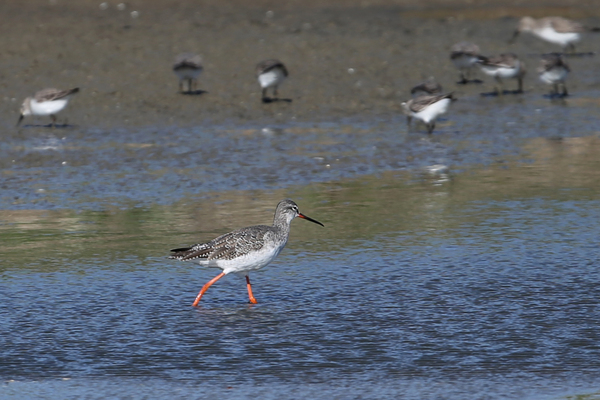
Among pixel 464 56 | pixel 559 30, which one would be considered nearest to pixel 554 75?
pixel 464 56

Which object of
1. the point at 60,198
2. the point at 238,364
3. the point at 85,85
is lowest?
the point at 238,364

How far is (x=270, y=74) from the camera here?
22094 millimetres

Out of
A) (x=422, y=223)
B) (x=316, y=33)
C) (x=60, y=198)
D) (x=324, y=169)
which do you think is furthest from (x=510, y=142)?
(x=316, y=33)

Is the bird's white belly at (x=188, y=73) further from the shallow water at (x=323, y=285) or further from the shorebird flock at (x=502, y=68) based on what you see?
the shallow water at (x=323, y=285)

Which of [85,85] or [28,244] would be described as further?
[85,85]

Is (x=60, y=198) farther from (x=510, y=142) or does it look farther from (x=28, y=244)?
(x=510, y=142)

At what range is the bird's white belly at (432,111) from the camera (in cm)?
1916

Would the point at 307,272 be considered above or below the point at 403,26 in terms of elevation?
below

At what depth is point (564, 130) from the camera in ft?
63.8

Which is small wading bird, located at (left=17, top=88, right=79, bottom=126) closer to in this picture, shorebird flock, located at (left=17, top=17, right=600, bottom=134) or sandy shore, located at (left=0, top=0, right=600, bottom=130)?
shorebird flock, located at (left=17, top=17, right=600, bottom=134)

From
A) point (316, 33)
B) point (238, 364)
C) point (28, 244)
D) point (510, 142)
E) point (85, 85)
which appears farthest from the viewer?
point (316, 33)

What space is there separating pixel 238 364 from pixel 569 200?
24.2 ft

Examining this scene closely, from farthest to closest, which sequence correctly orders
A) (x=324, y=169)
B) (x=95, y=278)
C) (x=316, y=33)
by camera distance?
(x=316, y=33)
(x=324, y=169)
(x=95, y=278)

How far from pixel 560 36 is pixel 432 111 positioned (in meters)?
9.51
